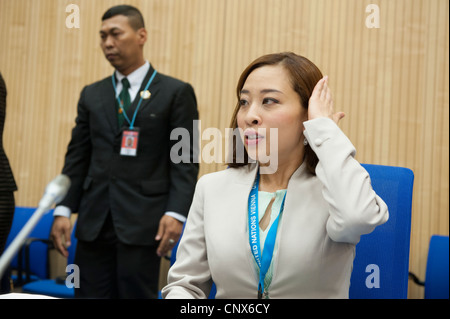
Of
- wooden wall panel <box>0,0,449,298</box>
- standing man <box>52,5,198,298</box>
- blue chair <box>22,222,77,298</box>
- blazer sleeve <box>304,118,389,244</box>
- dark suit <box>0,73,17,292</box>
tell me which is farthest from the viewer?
blue chair <box>22,222,77,298</box>

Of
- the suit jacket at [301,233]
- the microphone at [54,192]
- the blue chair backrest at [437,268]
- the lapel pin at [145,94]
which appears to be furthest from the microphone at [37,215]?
the blue chair backrest at [437,268]

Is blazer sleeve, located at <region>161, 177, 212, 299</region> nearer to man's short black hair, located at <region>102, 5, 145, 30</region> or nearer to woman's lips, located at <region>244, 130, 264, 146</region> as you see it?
woman's lips, located at <region>244, 130, 264, 146</region>

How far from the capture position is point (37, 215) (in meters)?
0.62

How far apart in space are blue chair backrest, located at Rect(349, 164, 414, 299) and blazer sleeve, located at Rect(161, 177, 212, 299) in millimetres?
477

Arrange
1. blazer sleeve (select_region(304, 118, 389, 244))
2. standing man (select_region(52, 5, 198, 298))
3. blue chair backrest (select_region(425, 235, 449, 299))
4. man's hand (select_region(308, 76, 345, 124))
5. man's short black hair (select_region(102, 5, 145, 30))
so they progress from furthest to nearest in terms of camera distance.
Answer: blue chair backrest (select_region(425, 235, 449, 299)), man's short black hair (select_region(102, 5, 145, 30)), standing man (select_region(52, 5, 198, 298)), man's hand (select_region(308, 76, 345, 124)), blazer sleeve (select_region(304, 118, 389, 244))

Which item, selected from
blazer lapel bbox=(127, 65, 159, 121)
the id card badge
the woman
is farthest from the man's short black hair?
the woman

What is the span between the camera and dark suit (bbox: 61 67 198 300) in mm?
2234

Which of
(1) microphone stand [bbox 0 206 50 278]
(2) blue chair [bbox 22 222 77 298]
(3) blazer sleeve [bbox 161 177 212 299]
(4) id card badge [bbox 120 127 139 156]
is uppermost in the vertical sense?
(4) id card badge [bbox 120 127 139 156]

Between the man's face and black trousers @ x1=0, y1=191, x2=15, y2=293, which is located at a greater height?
the man's face

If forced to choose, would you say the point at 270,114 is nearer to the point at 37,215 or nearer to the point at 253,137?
the point at 253,137

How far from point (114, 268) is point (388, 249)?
1.36m

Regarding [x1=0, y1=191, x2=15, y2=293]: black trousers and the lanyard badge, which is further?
the lanyard badge

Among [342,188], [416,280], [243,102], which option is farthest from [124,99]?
[416,280]
